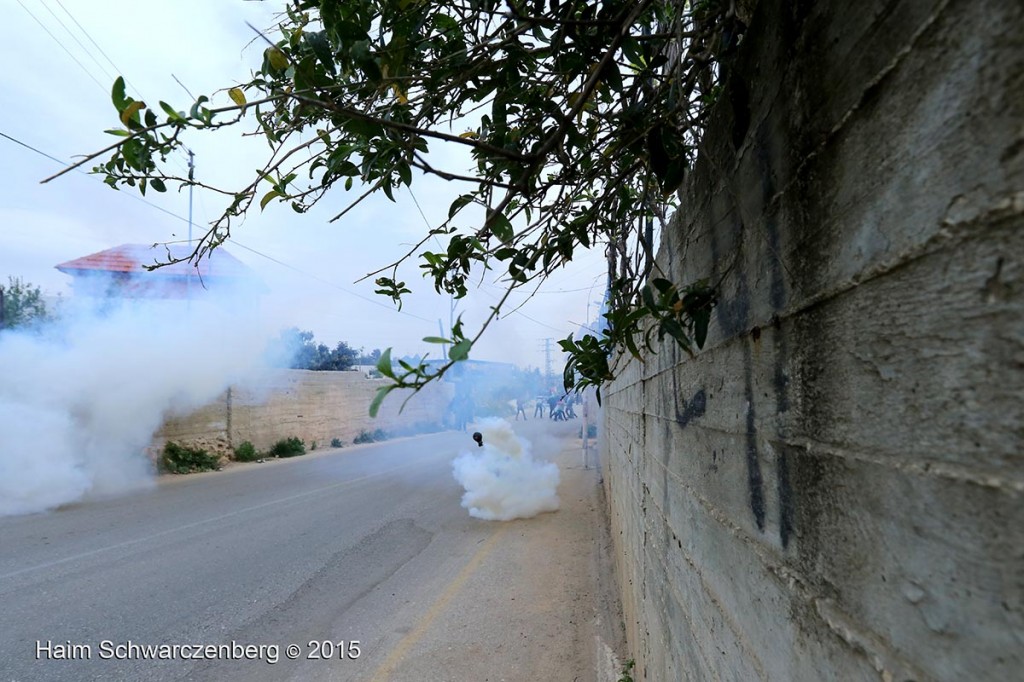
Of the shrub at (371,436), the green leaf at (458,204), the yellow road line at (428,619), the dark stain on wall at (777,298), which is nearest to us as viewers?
the dark stain on wall at (777,298)

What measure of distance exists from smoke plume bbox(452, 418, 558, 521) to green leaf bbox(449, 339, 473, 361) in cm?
793

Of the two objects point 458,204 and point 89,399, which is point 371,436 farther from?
point 458,204

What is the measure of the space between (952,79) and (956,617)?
0.54 meters

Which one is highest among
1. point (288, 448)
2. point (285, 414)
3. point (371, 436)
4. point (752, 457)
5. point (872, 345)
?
point (872, 345)

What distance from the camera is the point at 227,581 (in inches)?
225

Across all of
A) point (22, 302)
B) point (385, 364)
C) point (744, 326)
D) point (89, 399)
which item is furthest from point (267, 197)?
point (22, 302)

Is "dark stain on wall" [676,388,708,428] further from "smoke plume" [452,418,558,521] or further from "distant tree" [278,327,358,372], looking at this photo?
"distant tree" [278,327,358,372]

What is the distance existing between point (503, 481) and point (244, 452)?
29.7ft

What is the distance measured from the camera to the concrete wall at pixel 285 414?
1461 centimetres

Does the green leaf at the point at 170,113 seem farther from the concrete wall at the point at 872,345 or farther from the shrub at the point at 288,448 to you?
the shrub at the point at 288,448

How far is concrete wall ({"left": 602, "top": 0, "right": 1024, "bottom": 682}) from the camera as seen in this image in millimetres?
520

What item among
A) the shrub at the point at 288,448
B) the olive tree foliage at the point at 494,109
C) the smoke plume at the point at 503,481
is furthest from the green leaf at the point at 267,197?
the shrub at the point at 288,448

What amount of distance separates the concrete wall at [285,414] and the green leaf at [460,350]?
35.9ft

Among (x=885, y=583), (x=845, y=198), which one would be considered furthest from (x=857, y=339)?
(x=885, y=583)
